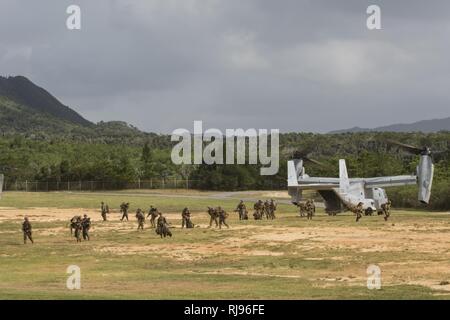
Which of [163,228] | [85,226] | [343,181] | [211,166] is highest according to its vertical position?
[211,166]

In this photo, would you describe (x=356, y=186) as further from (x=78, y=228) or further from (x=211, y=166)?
(x=211, y=166)

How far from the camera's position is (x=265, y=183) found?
130375 mm

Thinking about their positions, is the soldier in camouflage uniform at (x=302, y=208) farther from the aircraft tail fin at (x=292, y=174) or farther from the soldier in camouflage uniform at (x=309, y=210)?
the soldier in camouflage uniform at (x=309, y=210)

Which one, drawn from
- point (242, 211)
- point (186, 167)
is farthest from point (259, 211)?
point (186, 167)

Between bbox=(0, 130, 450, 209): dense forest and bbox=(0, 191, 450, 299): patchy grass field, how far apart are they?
38276mm

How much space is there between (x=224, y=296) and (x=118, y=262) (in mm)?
13070

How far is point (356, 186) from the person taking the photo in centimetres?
6688

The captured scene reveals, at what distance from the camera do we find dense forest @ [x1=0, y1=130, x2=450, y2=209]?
365 ft

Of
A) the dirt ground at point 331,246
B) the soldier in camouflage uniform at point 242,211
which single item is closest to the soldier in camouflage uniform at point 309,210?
the soldier in camouflage uniform at point 242,211

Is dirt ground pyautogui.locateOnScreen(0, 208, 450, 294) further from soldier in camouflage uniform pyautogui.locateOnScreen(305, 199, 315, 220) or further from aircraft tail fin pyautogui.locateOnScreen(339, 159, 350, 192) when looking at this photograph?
aircraft tail fin pyautogui.locateOnScreen(339, 159, 350, 192)

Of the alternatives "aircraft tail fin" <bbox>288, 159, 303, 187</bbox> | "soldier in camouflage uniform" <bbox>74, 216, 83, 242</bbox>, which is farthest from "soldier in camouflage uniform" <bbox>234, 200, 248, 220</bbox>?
"soldier in camouflage uniform" <bbox>74, 216, 83, 242</bbox>

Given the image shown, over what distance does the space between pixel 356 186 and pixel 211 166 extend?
224 feet

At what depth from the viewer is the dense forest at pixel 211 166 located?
111 metres
